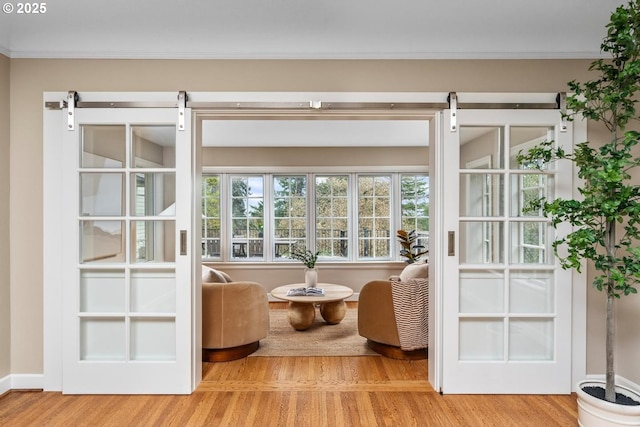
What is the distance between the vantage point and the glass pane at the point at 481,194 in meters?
2.52

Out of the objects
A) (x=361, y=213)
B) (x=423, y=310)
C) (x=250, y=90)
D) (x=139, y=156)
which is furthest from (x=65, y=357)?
(x=361, y=213)

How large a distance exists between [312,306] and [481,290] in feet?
6.90

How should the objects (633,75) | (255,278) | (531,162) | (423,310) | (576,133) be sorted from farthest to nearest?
(255,278)
(423,310)
(576,133)
(531,162)
(633,75)

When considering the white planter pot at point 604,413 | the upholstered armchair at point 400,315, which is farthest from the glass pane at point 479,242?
the white planter pot at point 604,413

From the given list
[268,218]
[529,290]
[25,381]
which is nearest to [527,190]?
[529,290]

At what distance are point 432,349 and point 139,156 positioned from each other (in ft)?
8.20

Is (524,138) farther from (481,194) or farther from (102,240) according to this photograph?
(102,240)

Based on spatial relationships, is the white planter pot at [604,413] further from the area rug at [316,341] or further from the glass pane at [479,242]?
the area rug at [316,341]

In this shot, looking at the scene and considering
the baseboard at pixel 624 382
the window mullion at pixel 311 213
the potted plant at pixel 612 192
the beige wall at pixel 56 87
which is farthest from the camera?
the window mullion at pixel 311 213

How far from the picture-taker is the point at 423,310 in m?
3.18

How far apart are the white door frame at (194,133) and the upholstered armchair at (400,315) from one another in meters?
0.60

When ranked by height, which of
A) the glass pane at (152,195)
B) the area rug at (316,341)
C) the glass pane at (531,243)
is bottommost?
the area rug at (316,341)

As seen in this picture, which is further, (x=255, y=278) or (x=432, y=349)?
(x=255, y=278)

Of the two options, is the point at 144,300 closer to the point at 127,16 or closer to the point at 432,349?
the point at 127,16
